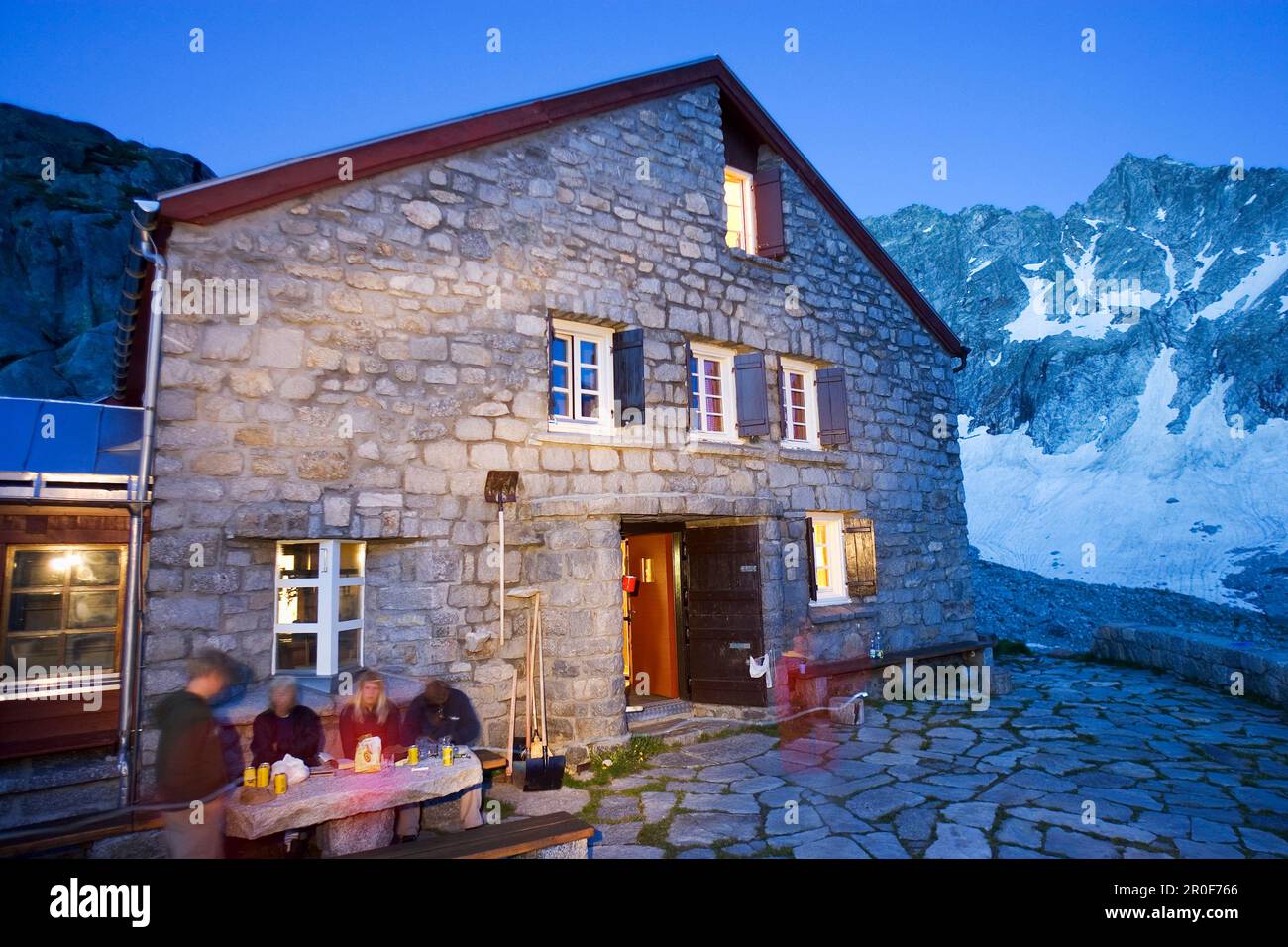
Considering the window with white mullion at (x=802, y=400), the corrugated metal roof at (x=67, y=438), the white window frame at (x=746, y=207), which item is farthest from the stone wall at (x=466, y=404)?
the corrugated metal roof at (x=67, y=438)

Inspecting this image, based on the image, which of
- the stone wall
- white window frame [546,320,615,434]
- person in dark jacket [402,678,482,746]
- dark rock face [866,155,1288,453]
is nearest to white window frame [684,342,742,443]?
the stone wall

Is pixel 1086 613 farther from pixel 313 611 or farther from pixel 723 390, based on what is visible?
pixel 313 611

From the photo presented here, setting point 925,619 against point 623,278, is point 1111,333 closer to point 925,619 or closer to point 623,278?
point 925,619

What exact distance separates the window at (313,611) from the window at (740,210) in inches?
270

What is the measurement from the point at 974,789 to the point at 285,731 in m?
5.42

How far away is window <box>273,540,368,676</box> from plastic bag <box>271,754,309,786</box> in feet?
4.80

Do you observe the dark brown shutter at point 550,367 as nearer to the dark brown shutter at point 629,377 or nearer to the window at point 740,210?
the dark brown shutter at point 629,377

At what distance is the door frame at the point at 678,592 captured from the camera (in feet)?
28.2

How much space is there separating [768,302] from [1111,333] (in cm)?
4347

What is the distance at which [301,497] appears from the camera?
580 cm

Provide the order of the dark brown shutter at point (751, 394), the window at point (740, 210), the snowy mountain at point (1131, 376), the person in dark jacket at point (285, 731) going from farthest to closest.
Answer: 1. the snowy mountain at point (1131, 376)
2. the window at point (740, 210)
3. the dark brown shutter at point (751, 394)
4. the person in dark jacket at point (285, 731)

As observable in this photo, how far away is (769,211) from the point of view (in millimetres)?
9711

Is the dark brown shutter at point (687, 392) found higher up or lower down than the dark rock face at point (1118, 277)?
lower down
